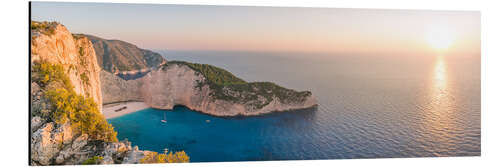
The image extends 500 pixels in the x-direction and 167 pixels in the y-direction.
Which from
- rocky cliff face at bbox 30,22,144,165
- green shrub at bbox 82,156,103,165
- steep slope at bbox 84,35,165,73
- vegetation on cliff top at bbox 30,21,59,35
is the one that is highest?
vegetation on cliff top at bbox 30,21,59,35

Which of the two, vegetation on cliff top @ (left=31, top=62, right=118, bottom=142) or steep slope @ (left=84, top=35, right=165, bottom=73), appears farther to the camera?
steep slope @ (left=84, top=35, right=165, bottom=73)

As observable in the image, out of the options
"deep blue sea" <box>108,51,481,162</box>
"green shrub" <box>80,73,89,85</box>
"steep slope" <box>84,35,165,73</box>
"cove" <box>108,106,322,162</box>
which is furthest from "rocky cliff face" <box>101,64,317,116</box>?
"green shrub" <box>80,73,89,85</box>

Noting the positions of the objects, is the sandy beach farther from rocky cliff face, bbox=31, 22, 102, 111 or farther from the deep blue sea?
rocky cliff face, bbox=31, 22, 102, 111

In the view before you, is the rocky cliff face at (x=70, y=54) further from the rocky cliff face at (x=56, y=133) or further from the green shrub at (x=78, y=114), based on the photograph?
the green shrub at (x=78, y=114)

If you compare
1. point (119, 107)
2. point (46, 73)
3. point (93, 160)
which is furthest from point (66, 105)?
point (119, 107)

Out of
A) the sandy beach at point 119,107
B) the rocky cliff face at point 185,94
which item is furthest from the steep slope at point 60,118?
the rocky cliff face at point 185,94

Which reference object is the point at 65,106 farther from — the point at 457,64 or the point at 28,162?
the point at 457,64

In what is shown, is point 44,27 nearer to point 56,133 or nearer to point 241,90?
point 56,133
